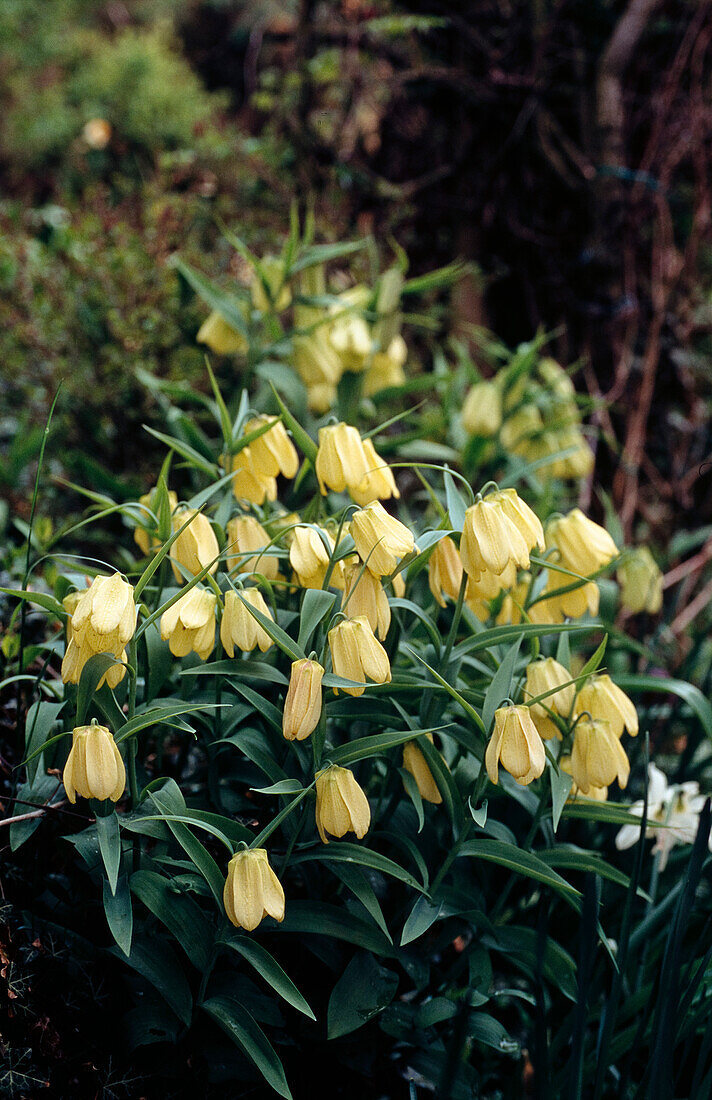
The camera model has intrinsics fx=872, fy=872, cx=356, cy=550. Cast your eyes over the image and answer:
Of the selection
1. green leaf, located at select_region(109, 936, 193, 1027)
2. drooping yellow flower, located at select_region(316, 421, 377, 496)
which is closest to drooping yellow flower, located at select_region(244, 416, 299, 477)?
drooping yellow flower, located at select_region(316, 421, 377, 496)

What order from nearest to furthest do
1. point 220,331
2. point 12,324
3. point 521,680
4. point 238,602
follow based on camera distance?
point 238,602
point 521,680
point 220,331
point 12,324

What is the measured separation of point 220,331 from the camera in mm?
1651

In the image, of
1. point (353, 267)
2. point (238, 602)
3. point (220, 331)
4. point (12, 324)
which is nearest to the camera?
point (238, 602)

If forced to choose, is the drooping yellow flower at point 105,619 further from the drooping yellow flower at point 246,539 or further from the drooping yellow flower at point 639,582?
the drooping yellow flower at point 639,582

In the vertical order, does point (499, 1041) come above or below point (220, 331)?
below

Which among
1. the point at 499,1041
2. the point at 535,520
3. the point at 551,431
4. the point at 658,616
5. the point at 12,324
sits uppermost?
the point at 535,520

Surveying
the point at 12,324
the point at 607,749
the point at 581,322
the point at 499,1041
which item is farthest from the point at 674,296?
the point at 499,1041

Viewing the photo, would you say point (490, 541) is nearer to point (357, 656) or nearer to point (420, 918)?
point (357, 656)

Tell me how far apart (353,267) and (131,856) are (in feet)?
6.70

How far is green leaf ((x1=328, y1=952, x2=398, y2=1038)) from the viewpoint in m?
0.91

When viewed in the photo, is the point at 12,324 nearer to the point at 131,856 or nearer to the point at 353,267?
the point at 353,267

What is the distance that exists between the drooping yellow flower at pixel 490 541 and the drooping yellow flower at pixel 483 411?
855mm

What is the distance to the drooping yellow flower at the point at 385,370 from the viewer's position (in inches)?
71.4

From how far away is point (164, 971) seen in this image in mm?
902
